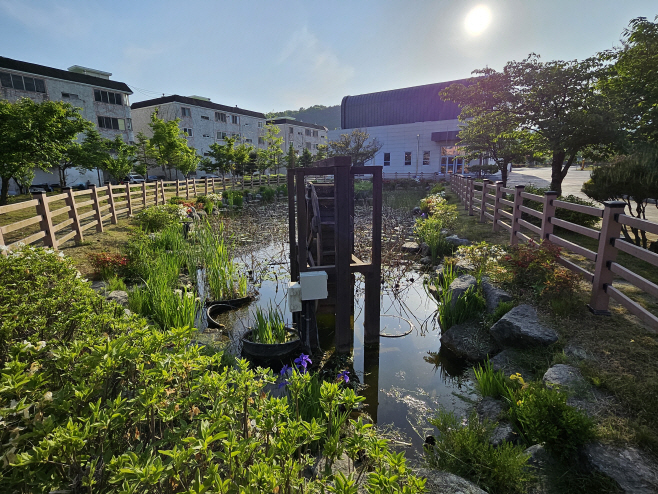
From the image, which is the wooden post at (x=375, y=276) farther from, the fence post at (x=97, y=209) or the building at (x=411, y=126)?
the building at (x=411, y=126)

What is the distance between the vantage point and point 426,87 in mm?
41875

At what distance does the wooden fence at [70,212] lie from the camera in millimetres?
7166

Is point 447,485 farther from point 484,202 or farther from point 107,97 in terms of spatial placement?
point 107,97

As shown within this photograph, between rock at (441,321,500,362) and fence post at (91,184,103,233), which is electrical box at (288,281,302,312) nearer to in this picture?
rock at (441,321,500,362)

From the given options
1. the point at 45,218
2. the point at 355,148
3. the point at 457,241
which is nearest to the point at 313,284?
the point at 457,241

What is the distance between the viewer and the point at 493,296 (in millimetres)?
5383

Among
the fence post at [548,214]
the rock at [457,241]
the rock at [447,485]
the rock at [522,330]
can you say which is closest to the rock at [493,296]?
the rock at [522,330]

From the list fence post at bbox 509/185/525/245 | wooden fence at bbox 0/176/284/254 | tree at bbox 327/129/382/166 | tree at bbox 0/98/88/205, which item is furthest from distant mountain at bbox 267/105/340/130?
fence post at bbox 509/185/525/245

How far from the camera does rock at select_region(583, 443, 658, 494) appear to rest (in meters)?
2.27

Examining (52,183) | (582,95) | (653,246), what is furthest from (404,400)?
(52,183)

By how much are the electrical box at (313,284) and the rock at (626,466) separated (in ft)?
10.1

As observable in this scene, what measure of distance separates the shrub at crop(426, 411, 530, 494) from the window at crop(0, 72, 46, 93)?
1469 inches

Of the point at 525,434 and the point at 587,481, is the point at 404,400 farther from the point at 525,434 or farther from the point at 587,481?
the point at 587,481

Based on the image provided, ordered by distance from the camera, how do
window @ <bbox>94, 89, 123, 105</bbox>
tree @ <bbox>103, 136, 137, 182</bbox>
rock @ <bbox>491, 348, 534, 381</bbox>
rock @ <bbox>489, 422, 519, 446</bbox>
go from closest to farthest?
rock @ <bbox>489, 422, 519, 446</bbox> → rock @ <bbox>491, 348, 534, 381</bbox> → tree @ <bbox>103, 136, 137, 182</bbox> → window @ <bbox>94, 89, 123, 105</bbox>
